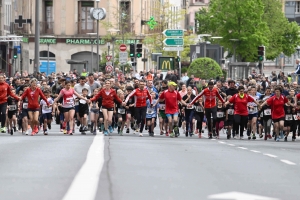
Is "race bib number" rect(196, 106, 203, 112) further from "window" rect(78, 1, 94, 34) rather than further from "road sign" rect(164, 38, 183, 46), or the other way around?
"window" rect(78, 1, 94, 34)

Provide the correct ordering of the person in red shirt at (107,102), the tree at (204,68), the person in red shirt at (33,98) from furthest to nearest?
the tree at (204,68)
the person in red shirt at (107,102)
the person in red shirt at (33,98)

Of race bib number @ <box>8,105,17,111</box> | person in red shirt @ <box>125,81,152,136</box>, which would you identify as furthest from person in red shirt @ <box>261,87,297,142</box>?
race bib number @ <box>8,105,17,111</box>

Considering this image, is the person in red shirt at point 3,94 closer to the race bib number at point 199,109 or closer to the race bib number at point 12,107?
the race bib number at point 12,107

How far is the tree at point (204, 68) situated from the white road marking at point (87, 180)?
38511mm

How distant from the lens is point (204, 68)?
190 ft

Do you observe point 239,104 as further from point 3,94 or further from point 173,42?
point 173,42

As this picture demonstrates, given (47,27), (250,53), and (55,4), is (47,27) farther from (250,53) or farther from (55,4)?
(250,53)

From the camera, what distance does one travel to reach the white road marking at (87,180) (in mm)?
11156

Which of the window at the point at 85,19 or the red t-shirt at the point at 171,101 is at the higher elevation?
the window at the point at 85,19

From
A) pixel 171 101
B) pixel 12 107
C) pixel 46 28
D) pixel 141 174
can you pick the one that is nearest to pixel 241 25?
pixel 46 28

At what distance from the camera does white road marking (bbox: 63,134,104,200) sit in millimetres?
11156

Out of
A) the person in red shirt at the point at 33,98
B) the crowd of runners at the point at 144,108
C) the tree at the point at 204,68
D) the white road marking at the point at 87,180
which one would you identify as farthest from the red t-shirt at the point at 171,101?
the tree at the point at 204,68

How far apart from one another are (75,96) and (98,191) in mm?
20125

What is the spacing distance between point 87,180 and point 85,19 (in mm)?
80969
